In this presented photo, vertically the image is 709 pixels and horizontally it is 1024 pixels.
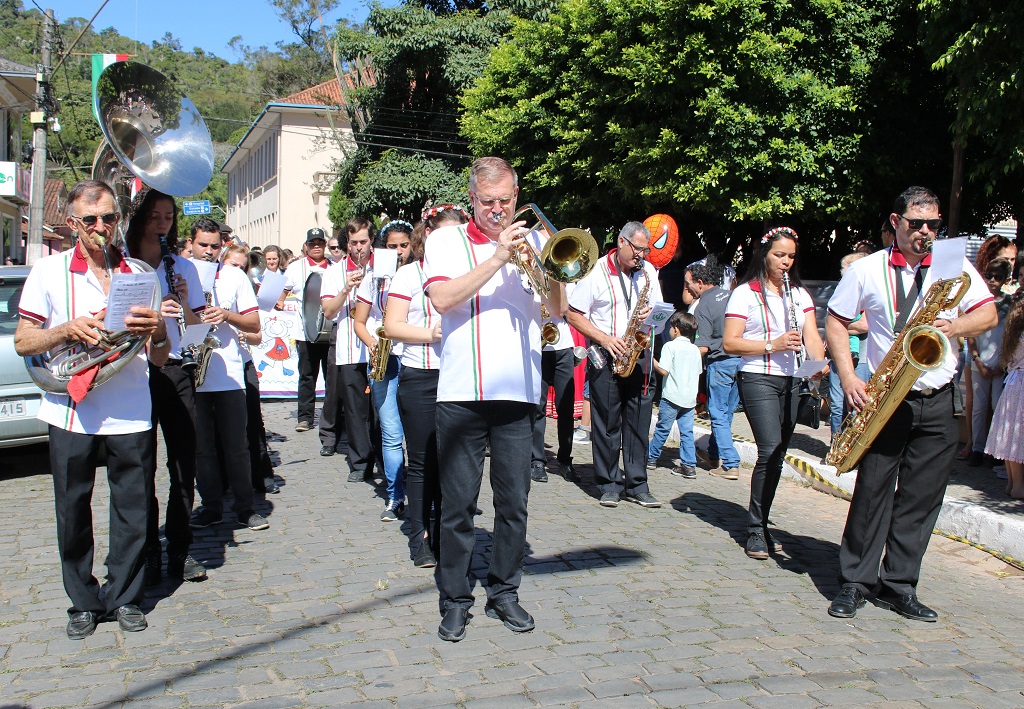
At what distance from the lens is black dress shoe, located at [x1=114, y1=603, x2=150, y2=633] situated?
4.46 metres

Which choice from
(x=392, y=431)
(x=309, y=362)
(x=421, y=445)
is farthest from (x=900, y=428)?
(x=309, y=362)

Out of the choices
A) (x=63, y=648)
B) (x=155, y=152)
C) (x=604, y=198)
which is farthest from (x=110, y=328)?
(x=604, y=198)

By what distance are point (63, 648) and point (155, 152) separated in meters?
2.51

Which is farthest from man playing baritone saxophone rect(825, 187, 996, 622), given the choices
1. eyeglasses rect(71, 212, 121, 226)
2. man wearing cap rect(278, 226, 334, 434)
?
man wearing cap rect(278, 226, 334, 434)

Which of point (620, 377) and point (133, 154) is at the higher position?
point (133, 154)

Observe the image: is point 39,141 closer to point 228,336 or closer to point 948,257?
point 228,336

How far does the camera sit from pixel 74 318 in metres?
4.41

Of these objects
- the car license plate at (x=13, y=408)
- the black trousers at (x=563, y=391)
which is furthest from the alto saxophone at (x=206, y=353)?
the black trousers at (x=563, y=391)

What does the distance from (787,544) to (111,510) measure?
433cm

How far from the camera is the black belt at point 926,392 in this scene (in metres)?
4.78

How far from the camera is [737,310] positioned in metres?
6.23

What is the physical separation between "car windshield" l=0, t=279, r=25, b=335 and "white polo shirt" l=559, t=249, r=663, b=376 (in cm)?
496

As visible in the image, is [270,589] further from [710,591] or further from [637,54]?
[637,54]

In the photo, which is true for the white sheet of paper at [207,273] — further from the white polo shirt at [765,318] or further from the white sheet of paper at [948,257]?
the white sheet of paper at [948,257]
